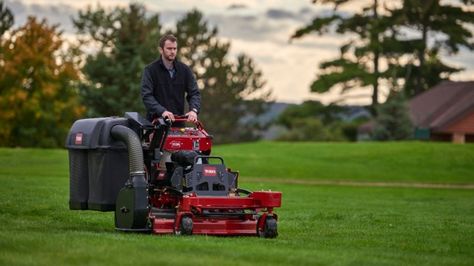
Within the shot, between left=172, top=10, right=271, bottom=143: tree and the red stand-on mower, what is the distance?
9126 centimetres

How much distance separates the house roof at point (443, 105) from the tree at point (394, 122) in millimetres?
4689

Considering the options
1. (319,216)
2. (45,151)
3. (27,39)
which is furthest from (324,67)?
(319,216)

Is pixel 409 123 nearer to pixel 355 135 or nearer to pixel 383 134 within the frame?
pixel 383 134

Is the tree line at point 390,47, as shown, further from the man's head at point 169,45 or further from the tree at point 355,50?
the man's head at point 169,45

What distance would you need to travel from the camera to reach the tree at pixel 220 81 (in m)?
111

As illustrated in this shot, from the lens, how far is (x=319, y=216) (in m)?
22.1

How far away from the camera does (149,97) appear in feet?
54.5

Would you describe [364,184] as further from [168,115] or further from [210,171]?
[210,171]

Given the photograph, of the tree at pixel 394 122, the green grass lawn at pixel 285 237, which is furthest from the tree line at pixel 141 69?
the green grass lawn at pixel 285 237

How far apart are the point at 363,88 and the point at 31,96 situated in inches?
996

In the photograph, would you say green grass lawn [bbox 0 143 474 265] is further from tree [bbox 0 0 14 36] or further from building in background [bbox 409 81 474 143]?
tree [bbox 0 0 14 36]

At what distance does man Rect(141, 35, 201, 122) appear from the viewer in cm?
1664

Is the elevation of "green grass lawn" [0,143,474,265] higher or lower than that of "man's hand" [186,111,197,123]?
lower

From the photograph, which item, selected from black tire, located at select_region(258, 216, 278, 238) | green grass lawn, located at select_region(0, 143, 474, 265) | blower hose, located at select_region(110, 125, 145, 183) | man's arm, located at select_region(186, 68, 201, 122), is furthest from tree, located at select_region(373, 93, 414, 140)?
blower hose, located at select_region(110, 125, 145, 183)
